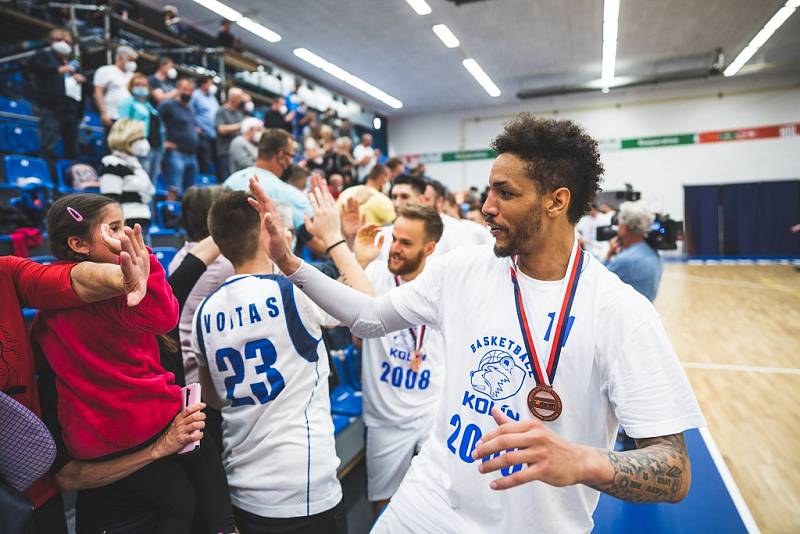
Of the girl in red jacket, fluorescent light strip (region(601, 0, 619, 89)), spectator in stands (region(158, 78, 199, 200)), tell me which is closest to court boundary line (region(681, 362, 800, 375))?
the girl in red jacket

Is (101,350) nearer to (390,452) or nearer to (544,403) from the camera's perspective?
(544,403)

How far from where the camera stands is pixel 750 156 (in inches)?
615

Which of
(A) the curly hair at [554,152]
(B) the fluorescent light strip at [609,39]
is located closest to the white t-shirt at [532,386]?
(A) the curly hair at [554,152]

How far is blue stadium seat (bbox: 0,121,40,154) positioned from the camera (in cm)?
577

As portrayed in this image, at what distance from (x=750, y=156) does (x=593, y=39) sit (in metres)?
Result: 8.12

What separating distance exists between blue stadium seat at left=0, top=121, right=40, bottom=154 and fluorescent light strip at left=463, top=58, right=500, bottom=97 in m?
10.1

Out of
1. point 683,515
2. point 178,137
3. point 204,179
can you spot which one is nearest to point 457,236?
point 683,515

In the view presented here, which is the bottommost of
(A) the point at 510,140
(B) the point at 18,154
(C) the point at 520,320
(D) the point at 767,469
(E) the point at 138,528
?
(D) the point at 767,469

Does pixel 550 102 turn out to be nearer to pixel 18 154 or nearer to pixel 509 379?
pixel 18 154

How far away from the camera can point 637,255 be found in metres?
3.74

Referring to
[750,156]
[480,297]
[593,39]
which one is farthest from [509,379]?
[750,156]

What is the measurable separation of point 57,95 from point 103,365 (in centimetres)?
608

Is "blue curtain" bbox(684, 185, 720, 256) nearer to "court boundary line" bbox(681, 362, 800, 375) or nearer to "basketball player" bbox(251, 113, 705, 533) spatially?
"court boundary line" bbox(681, 362, 800, 375)

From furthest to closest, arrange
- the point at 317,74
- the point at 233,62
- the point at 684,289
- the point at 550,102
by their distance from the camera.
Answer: the point at 550,102 → the point at 317,74 → the point at 684,289 → the point at 233,62
